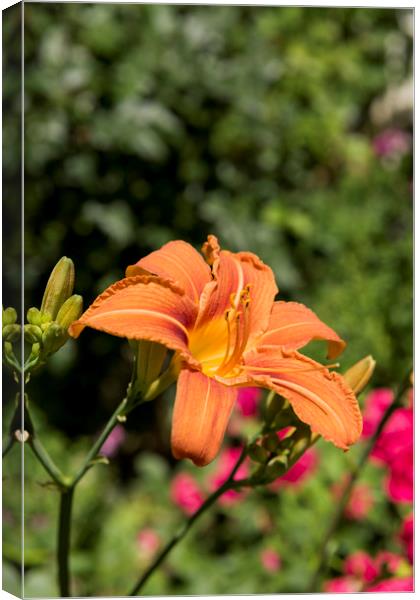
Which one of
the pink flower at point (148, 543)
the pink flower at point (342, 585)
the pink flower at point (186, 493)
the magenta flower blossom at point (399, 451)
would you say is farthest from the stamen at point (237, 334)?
the pink flower at point (148, 543)

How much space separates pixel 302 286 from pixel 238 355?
4.56 ft

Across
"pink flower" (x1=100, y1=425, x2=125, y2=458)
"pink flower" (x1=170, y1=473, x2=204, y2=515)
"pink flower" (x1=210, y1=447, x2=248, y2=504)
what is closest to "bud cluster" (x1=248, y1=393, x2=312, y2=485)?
"pink flower" (x1=100, y1=425, x2=125, y2=458)

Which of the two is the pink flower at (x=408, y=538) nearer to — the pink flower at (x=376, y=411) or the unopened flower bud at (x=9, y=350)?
the pink flower at (x=376, y=411)

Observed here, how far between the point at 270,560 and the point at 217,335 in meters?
0.83

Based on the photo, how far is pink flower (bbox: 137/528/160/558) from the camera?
1642mm

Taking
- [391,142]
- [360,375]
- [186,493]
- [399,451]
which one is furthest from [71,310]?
[391,142]

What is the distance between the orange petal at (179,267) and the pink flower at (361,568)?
471 millimetres

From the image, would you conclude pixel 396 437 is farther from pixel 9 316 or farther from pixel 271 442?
pixel 9 316

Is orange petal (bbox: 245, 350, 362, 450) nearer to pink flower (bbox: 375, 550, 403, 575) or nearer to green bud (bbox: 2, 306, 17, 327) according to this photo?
green bud (bbox: 2, 306, 17, 327)

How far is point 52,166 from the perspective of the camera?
5.51 ft

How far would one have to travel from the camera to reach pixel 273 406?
695 mm

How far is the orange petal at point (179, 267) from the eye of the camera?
2.18 feet

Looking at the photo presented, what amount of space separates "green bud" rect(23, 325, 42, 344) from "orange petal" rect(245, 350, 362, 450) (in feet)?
0.49

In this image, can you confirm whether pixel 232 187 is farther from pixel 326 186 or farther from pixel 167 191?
pixel 326 186
